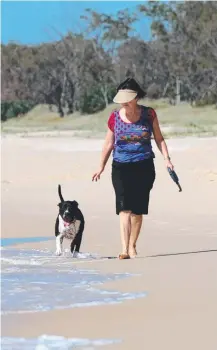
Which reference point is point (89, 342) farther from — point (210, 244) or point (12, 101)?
point (12, 101)

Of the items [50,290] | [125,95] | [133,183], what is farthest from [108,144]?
[50,290]

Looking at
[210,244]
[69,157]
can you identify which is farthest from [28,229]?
[69,157]

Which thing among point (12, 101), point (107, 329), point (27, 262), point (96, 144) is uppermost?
point (107, 329)

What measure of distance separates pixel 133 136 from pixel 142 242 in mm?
1917

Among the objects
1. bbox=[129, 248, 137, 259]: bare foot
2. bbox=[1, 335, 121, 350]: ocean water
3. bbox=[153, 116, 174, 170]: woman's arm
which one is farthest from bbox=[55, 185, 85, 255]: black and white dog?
bbox=[1, 335, 121, 350]: ocean water

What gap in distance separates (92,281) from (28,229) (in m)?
4.30

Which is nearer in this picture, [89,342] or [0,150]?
[89,342]

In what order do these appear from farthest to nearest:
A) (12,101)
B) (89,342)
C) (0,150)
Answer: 1. (12,101)
2. (0,150)
3. (89,342)

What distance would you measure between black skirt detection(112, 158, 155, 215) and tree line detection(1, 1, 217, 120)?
4445 centimetres

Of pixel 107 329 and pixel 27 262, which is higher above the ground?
pixel 107 329

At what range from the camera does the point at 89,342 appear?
3738 millimetres

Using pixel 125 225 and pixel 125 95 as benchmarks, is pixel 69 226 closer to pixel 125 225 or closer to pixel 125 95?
pixel 125 225

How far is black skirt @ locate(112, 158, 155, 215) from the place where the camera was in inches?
263

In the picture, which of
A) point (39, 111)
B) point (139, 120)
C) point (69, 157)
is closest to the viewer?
point (139, 120)
